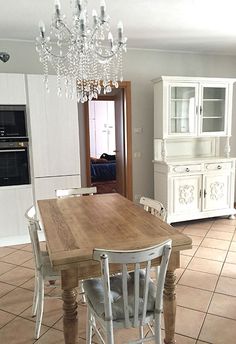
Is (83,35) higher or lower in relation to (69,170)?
higher

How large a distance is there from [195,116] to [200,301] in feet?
8.84

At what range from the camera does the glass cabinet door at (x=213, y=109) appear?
4426mm

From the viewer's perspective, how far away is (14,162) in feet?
11.9

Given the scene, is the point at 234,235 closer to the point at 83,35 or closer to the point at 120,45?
the point at 120,45

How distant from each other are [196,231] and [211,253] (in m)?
0.76

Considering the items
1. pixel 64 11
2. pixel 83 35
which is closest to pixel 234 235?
pixel 83 35

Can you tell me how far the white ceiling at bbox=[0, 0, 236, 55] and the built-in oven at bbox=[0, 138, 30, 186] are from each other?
52.8 inches

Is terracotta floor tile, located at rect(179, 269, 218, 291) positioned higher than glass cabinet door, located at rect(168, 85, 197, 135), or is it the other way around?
glass cabinet door, located at rect(168, 85, 197, 135)

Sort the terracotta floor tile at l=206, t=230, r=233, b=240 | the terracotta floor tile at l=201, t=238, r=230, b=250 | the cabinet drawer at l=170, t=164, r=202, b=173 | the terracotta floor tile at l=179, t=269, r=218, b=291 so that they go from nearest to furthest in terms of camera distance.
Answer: the terracotta floor tile at l=179, t=269, r=218, b=291 → the terracotta floor tile at l=201, t=238, r=230, b=250 → the terracotta floor tile at l=206, t=230, r=233, b=240 → the cabinet drawer at l=170, t=164, r=202, b=173

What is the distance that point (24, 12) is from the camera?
2.96m

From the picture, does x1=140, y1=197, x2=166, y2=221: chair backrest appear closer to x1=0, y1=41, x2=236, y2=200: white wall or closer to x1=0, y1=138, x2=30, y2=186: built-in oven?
x1=0, y1=138, x2=30, y2=186: built-in oven

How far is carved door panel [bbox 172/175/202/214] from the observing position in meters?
4.20

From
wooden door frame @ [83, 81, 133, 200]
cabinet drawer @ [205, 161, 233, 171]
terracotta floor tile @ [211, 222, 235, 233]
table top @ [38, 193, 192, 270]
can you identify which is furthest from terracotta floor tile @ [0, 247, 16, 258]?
cabinet drawer @ [205, 161, 233, 171]

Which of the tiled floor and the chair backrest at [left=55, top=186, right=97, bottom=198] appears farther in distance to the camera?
the chair backrest at [left=55, top=186, right=97, bottom=198]
